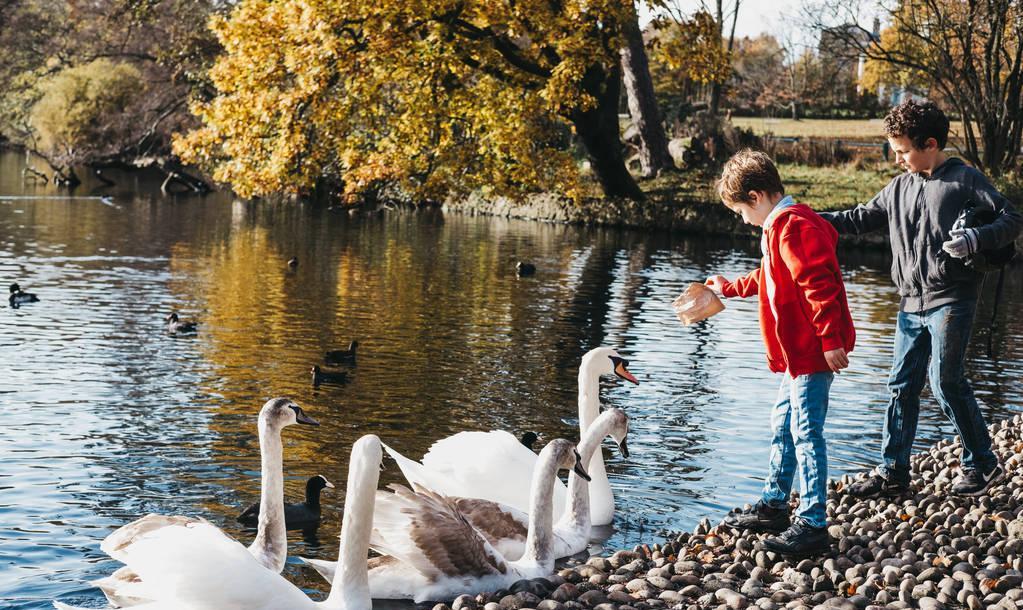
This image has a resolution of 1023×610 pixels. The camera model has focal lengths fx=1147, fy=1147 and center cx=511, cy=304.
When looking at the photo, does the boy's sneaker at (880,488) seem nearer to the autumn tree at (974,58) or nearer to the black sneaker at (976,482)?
the black sneaker at (976,482)

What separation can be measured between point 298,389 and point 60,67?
57460 millimetres

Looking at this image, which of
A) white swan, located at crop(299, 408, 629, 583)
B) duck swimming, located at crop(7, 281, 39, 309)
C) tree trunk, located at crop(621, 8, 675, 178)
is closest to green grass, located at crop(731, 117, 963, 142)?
tree trunk, located at crop(621, 8, 675, 178)

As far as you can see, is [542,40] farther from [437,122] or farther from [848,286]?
[848,286]

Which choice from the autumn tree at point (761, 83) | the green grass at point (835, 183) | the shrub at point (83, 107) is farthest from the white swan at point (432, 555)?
the shrub at point (83, 107)

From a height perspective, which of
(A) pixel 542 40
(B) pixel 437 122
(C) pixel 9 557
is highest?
(A) pixel 542 40

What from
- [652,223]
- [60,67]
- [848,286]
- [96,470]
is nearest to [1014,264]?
[848,286]

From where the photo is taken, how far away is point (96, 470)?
964 cm

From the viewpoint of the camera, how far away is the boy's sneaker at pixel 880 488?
27.3 ft

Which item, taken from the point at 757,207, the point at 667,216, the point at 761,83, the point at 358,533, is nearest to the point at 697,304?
the point at 757,207

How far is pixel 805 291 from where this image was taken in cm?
685

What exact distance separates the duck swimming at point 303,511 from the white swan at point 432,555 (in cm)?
134

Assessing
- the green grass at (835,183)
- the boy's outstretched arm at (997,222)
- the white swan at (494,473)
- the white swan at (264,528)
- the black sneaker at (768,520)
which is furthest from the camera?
the green grass at (835,183)

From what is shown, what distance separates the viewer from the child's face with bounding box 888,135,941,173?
7.67 m

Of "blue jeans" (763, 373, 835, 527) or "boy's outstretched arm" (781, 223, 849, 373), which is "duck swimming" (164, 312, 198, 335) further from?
"boy's outstretched arm" (781, 223, 849, 373)
